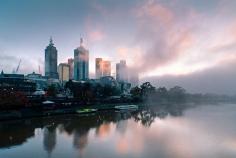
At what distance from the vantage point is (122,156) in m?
34.9

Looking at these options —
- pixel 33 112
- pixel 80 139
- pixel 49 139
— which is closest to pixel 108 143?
pixel 80 139

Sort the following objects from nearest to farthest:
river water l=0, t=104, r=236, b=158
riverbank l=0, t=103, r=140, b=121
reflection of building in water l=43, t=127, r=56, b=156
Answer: river water l=0, t=104, r=236, b=158
reflection of building in water l=43, t=127, r=56, b=156
riverbank l=0, t=103, r=140, b=121

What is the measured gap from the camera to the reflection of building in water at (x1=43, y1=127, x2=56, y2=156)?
39.2 m

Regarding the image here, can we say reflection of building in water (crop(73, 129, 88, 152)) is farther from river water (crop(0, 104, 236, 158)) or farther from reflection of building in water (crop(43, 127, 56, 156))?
reflection of building in water (crop(43, 127, 56, 156))

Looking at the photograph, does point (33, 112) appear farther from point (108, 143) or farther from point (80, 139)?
point (108, 143)

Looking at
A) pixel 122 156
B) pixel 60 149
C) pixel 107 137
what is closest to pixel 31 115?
pixel 107 137

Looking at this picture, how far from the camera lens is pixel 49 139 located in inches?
1844

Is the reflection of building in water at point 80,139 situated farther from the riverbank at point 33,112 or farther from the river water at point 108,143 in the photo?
the riverbank at point 33,112

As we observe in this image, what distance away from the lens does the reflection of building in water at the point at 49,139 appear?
1542 inches

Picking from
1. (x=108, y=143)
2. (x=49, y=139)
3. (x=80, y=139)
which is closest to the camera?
(x=108, y=143)

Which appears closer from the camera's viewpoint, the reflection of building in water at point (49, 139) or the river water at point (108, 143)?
the river water at point (108, 143)

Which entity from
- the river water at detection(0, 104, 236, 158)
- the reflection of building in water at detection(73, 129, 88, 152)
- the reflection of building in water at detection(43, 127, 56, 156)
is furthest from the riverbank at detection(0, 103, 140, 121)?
the reflection of building in water at detection(73, 129, 88, 152)

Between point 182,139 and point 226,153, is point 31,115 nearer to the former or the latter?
point 182,139

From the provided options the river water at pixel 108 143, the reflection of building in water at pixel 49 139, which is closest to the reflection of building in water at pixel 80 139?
the river water at pixel 108 143
